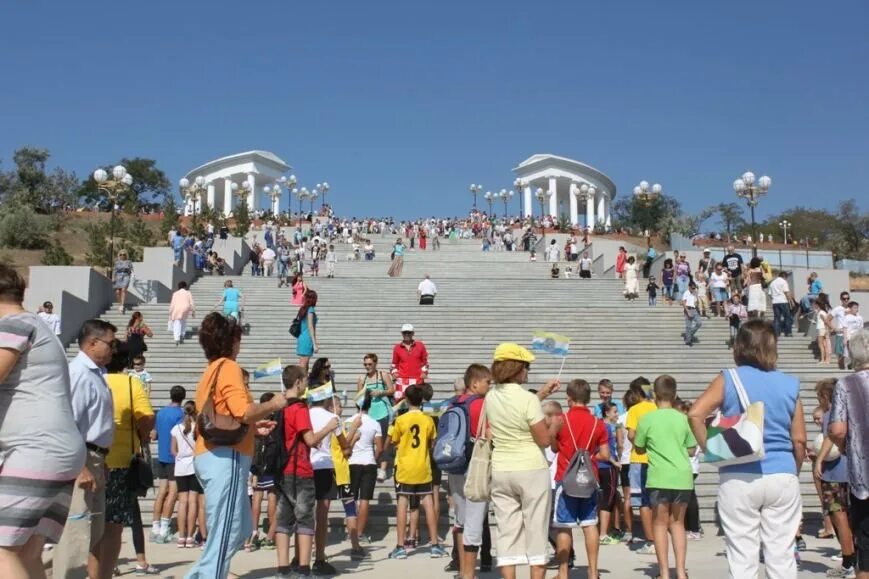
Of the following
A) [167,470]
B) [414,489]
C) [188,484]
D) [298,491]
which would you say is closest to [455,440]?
[298,491]

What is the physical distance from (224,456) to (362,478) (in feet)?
13.7

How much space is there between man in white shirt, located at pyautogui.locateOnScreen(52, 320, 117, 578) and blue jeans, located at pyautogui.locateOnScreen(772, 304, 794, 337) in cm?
1613

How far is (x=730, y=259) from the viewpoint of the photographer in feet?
72.6

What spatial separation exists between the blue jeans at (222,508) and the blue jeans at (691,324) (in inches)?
580

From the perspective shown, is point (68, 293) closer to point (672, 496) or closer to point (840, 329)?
point (672, 496)

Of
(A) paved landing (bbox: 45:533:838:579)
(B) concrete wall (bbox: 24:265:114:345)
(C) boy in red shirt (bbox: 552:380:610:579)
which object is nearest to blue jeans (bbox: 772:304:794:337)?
(A) paved landing (bbox: 45:533:838:579)

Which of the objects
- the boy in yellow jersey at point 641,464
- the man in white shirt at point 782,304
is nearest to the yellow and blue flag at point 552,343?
the boy in yellow jersey at point 641,464

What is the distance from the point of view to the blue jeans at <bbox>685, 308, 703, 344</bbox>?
18.6 meters

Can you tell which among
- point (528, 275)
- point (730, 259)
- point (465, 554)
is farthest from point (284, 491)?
point (528, 275)

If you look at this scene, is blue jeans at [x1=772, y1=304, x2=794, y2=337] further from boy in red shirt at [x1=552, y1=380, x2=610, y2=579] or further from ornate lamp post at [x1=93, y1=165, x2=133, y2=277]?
ornate lamp post at [x1=93, y1=165, x2=133, y2=277]

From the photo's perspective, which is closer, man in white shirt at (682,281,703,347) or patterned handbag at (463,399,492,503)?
patterned handbag at (463,399,492,503)

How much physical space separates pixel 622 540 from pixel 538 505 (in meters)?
3.86

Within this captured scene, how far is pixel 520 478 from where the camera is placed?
5.85m

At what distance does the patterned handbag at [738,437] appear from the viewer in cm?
459
